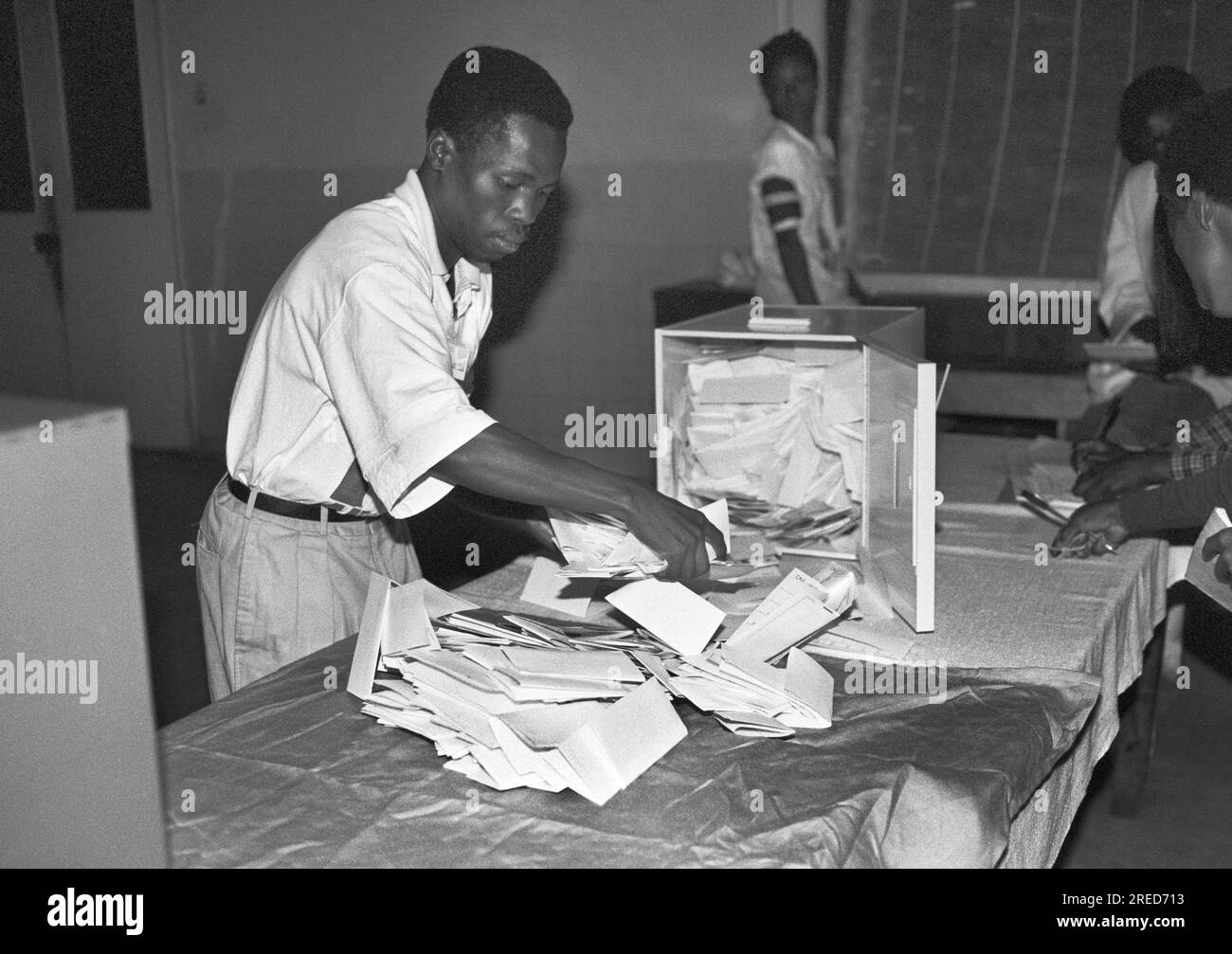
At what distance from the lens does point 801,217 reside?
4215 millimetres

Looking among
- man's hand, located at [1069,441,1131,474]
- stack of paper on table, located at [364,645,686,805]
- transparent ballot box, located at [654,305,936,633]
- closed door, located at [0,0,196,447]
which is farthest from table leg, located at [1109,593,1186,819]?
closed door, located at [0,0,196,447]

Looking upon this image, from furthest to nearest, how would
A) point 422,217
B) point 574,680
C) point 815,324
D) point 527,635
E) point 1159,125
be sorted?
point 1159,125
point 815,324
point 422,217
point 527,635
point 574,680

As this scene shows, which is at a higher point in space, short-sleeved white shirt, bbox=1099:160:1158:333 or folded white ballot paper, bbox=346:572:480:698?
short-sleeved white shirt, bbox=1099:160:1158:333

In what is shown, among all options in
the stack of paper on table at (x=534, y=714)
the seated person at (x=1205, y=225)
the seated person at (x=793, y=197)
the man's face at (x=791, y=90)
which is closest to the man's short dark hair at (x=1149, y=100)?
the seated person at (x=793, y=197)

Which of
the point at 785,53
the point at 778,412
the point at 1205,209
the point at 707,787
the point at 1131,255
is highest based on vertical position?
the point at 785,53

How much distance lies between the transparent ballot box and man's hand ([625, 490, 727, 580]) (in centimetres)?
43

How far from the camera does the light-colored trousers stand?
1.75 metres

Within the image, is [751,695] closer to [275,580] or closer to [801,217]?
[275,580]

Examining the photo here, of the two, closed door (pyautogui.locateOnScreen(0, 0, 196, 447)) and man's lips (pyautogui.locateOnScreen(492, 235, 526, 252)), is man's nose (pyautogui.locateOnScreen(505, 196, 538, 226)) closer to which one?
man's lips (pyautogui.locateOnScreen(492, 235, 526, 252))

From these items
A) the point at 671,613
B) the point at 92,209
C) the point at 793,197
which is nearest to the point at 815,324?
the point at 671,613

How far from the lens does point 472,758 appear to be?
1275 mm

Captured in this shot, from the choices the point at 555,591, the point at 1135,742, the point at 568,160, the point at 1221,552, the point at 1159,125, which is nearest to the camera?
the point at 1221,552

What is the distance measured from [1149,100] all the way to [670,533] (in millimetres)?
2387
